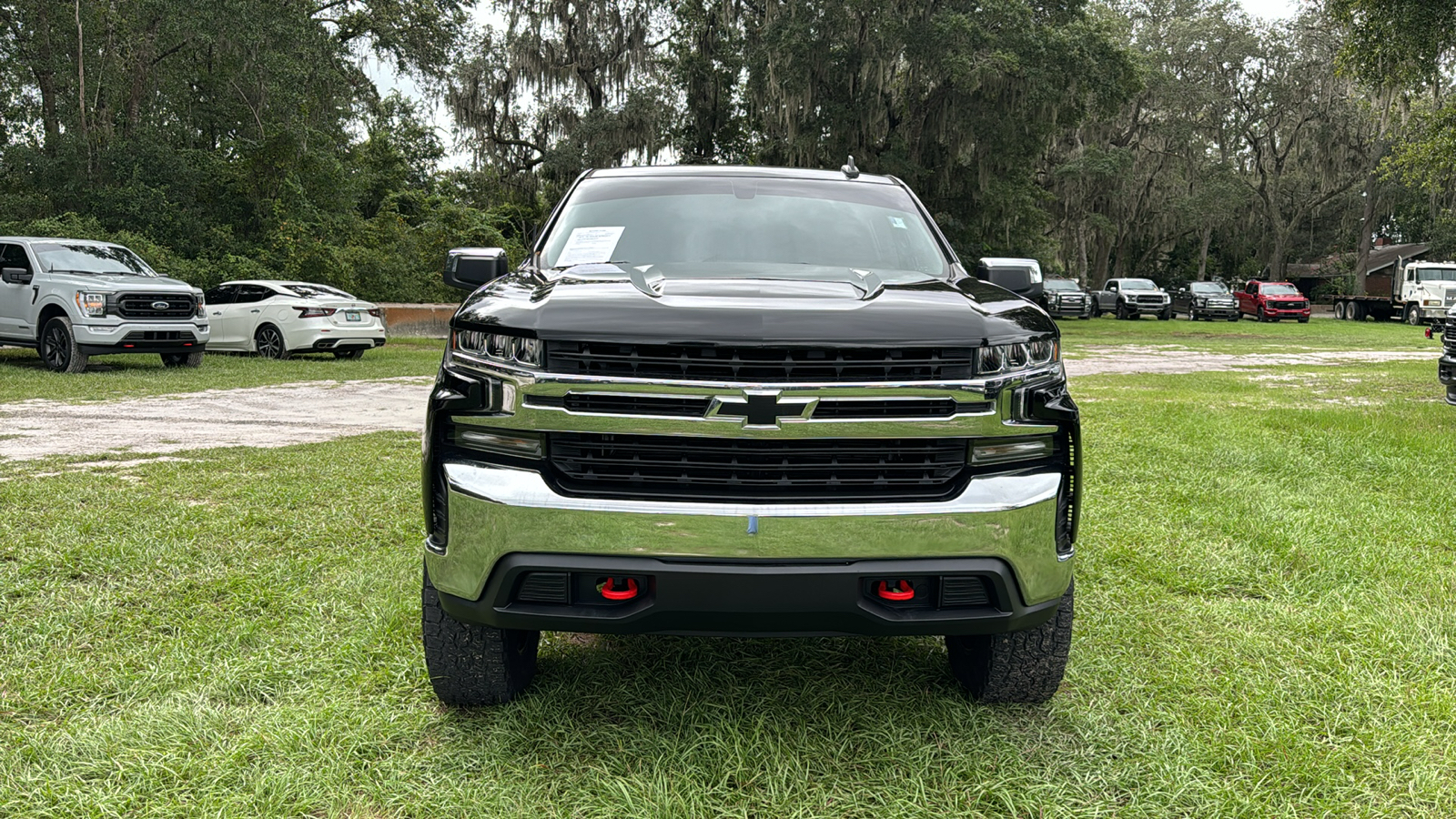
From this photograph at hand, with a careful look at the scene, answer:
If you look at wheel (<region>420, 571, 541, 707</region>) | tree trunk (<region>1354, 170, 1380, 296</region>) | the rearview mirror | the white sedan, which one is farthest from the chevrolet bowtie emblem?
tree trunk (<region>1354, 170, 1380, 296</region>)

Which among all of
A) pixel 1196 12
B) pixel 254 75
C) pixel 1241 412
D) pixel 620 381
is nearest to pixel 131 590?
pixel 620 381

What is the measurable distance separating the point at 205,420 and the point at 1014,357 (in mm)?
8572

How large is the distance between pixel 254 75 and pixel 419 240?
5.65 m

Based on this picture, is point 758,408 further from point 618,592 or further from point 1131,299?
point 1131,299

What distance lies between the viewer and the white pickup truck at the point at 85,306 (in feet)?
44.7

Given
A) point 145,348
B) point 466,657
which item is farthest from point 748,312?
point 145,348

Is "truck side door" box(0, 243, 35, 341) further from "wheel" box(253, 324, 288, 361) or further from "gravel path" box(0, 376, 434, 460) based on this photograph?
"gravel path" box(0, 376, 434, 460)

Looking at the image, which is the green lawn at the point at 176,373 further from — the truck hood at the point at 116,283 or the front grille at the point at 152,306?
the truck hood at the point at 116,283

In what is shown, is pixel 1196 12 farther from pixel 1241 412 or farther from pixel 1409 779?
pixel 1409 779

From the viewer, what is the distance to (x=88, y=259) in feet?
47.7

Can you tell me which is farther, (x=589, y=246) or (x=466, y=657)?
(x=589, y=246)

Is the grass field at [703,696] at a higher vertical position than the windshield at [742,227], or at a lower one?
lower

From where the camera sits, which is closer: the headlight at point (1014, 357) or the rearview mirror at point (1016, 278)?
the headlight at point (1014, 357)

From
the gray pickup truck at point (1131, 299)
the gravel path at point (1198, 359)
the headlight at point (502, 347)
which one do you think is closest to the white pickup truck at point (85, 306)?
the gravel path at point (1198, 359)
